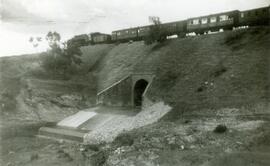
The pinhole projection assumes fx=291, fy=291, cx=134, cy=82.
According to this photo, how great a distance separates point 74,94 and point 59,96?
2.41m

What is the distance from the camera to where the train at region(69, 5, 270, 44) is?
37156 millimetres

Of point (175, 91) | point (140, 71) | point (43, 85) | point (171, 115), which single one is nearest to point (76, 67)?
point (43, 85)

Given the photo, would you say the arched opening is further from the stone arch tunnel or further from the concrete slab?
the concrete slab

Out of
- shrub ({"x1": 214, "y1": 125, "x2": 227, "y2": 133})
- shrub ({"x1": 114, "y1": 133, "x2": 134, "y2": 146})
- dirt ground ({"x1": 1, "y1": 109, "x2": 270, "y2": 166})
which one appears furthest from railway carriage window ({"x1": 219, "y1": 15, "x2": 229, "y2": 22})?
shrub ({"x1": 114, "y1": 133, "x2": 134, "y2": 146})

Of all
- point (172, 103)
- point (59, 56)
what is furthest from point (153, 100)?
point (59, 56)

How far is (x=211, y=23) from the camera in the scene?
41.6 m

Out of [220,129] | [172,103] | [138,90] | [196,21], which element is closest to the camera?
[220,129]

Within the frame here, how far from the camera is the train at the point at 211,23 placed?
37.2 meters

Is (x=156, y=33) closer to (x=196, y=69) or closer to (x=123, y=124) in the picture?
(x=196, y=69)

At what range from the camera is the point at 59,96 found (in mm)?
40906

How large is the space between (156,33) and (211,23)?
8966mm

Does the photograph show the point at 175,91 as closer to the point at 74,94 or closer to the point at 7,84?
the point at 74,94

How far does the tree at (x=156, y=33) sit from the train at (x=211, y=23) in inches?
26.9

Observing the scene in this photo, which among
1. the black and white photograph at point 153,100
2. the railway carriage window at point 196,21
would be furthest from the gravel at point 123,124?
the railway carriage window at point 196,21
